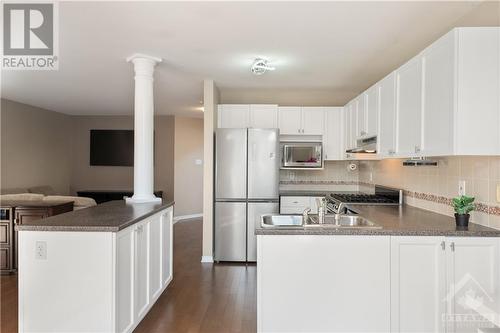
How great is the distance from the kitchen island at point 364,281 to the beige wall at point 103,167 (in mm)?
5808

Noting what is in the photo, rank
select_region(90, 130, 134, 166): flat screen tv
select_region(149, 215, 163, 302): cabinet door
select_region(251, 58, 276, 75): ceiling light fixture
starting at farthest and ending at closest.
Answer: select_region(90, 130, 134, 166): flat screen tv, select_region(251, 58, 276, 75): ceiling light fixture, select_region(149, 215, 163, 302): cabinet door

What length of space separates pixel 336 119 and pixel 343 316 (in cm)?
333

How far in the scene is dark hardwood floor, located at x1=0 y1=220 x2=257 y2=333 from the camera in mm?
2666

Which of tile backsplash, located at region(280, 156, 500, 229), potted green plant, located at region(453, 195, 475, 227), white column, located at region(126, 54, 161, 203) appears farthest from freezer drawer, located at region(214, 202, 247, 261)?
potted green plant, located at region(453, 195, 475, 227)

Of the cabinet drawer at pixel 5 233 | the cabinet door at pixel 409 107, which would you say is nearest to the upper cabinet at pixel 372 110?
the cabinet door at pixel 409 107

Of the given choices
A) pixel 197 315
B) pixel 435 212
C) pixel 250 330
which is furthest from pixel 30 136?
pixel 435 212

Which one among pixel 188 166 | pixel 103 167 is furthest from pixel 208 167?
pixel 103 167

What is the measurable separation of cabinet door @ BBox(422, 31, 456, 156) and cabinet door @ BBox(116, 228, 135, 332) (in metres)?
2.21

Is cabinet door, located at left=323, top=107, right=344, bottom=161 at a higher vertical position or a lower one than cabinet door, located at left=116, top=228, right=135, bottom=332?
higher

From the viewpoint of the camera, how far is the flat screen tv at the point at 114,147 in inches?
300

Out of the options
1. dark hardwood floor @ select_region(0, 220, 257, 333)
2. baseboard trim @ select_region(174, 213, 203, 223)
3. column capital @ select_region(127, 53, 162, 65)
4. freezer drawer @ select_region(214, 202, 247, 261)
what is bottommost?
dark hardwood floor @ select_region(0, 220, 257, 333)

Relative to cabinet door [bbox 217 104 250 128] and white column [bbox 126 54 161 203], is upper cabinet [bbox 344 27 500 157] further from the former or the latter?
cabinet door [bbox 217 104 250 128]

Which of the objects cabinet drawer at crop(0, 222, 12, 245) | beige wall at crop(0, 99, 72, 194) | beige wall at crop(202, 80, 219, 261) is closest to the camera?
cabinet drawer at crop(0, 222, 12, 245)

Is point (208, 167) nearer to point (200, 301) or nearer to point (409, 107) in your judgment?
point (200, 301)
